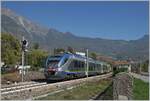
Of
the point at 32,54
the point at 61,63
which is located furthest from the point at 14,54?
the point at 61,63

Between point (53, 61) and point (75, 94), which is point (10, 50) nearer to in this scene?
point (53, 61)

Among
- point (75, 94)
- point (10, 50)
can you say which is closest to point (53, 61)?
point (75, 94)

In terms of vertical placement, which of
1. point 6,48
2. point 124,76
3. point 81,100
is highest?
point 6,48

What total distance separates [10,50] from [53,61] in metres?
43.9

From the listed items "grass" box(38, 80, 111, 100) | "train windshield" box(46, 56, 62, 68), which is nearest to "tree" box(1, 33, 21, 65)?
"train windshield" box(46, 56, 62, 68)

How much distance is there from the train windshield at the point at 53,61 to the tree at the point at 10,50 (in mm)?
41871

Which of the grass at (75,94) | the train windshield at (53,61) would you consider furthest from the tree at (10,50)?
the grass at (75,94)

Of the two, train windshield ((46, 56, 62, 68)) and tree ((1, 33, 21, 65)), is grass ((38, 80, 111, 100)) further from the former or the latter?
tree ((1, 33, 21, 65))

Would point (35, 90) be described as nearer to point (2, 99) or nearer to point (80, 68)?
point (2, 99)

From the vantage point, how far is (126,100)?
958 cm

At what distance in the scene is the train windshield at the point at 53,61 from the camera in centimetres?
3312

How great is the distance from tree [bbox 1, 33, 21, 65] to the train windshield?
41871mm

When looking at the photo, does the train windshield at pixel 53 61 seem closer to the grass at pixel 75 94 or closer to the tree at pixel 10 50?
the grass at pixel 75 94

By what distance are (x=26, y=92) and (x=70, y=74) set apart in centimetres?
1778
